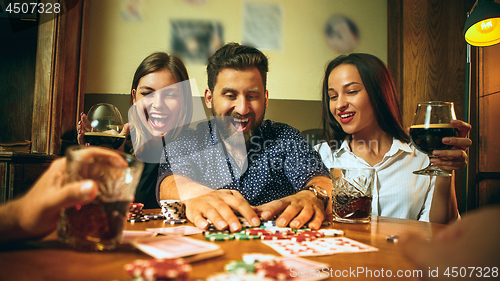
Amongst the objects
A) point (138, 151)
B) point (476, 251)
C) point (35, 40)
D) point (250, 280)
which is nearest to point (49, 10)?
point (35, 40)

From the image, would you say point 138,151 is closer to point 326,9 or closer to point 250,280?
point 250,280

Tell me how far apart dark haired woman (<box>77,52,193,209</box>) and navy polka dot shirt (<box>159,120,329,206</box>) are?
392 millimetres

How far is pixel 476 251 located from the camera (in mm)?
354

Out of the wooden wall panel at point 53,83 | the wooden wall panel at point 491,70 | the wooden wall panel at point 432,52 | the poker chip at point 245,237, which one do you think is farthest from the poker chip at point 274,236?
the wooden wall panel at point 491,70

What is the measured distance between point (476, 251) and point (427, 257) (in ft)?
0.17

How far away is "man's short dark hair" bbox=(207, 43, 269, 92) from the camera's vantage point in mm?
1888

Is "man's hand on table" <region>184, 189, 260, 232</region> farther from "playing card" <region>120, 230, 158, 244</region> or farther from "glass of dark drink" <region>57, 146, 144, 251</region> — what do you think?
"glass of dark drink" <region>57, 146, 144, 251</region>

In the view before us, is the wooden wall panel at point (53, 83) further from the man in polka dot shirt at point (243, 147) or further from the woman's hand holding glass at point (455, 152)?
the woman's hand holding glass at point (455, 152)

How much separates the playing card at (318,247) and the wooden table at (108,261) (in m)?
0.02

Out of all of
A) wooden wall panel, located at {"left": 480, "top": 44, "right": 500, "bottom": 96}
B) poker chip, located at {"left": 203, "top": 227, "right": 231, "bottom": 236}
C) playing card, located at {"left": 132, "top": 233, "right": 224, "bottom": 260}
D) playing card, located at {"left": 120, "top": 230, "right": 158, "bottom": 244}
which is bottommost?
poker chip, located at {"left": 203, "top": 227, "right": 231, "bottom": 236}

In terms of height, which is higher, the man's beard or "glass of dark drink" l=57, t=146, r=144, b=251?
the man's beard

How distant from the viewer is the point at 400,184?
6.21 feet

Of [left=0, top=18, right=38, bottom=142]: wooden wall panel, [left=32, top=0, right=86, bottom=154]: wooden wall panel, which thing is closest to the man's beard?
[left=32, top=0, right=86, bottom=154]: wooden wall panel

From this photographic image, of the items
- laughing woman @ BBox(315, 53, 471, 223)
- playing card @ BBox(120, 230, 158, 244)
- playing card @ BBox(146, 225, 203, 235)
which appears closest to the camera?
playing card @ BBox(120, 230, 158, 244)
